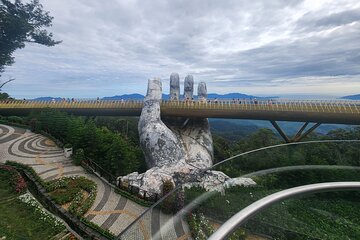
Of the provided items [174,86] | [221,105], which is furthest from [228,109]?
[174,86]

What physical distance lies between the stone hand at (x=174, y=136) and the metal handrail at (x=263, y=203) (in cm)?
1725

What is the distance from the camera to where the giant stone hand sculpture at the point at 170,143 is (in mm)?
18516

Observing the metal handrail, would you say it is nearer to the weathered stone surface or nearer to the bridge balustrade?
the weathered stone surface

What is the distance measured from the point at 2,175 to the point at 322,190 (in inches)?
827

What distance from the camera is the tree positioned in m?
30.6

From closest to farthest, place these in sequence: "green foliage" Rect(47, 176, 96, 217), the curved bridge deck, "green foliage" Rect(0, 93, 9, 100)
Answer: "green foliage" Rect(47, 176, 96, 217)
the curved bridge deck
"green foliage" Rect(0, 93, 9, 100)

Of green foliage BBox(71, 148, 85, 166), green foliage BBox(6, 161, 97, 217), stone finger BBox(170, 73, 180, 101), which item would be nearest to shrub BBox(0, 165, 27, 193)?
green foliage BBox(6, 161, 97, 217)

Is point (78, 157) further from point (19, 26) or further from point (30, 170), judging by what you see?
point (19, 26)

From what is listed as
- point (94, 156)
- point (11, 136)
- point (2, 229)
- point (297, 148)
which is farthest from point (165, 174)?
point (11, 136)

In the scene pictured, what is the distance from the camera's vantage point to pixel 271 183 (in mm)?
3682

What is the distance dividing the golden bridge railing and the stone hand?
5.53ft

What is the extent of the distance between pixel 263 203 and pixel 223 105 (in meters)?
23.8

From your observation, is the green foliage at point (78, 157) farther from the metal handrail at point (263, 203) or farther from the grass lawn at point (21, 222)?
the metal handrail at point (263, 203)

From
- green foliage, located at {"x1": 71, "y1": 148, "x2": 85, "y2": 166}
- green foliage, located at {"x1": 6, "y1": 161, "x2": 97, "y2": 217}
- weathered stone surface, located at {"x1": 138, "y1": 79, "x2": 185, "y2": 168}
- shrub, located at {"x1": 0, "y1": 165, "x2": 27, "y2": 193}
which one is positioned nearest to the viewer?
green foliage, located at {"x1": 6, "y1": 161, "x2": 97, "y2": 217}
